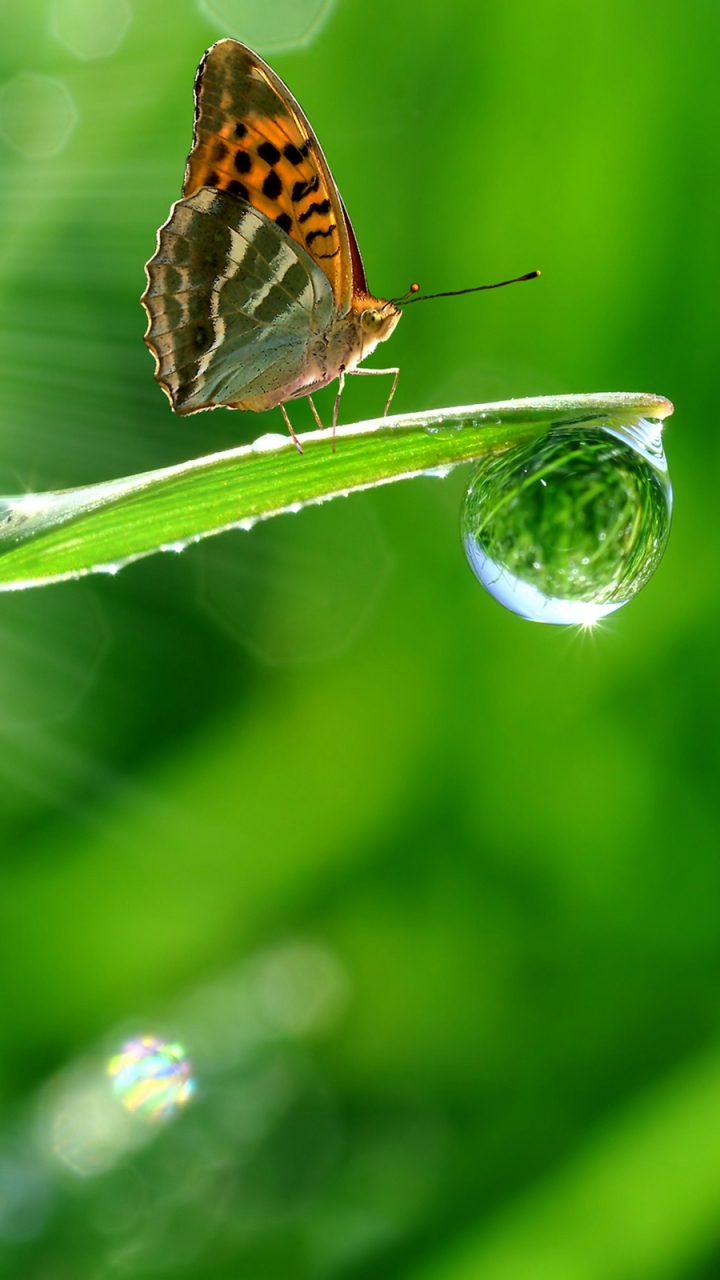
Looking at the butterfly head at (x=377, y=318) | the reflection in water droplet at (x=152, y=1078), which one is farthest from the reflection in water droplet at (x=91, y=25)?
the reflection in water droplet at (x=152, y=1078)

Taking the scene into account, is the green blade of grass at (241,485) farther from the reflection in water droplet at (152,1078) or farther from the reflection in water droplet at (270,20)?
the reflection in water droplet at (270,20)

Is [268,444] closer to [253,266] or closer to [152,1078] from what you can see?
[253,266]

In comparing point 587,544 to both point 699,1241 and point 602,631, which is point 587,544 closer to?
point 602,631

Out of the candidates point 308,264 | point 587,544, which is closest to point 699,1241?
point 587,544

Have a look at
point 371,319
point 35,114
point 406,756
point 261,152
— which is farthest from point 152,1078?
point 35,114

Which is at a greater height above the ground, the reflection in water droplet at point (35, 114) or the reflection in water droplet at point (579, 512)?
the reflection in water droplet at point (35, 114)

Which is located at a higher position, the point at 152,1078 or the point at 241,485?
the point at 241,485

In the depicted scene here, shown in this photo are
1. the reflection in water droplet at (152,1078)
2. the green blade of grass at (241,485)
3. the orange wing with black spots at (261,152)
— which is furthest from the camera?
the reflection in water droplet at (152,1078)
